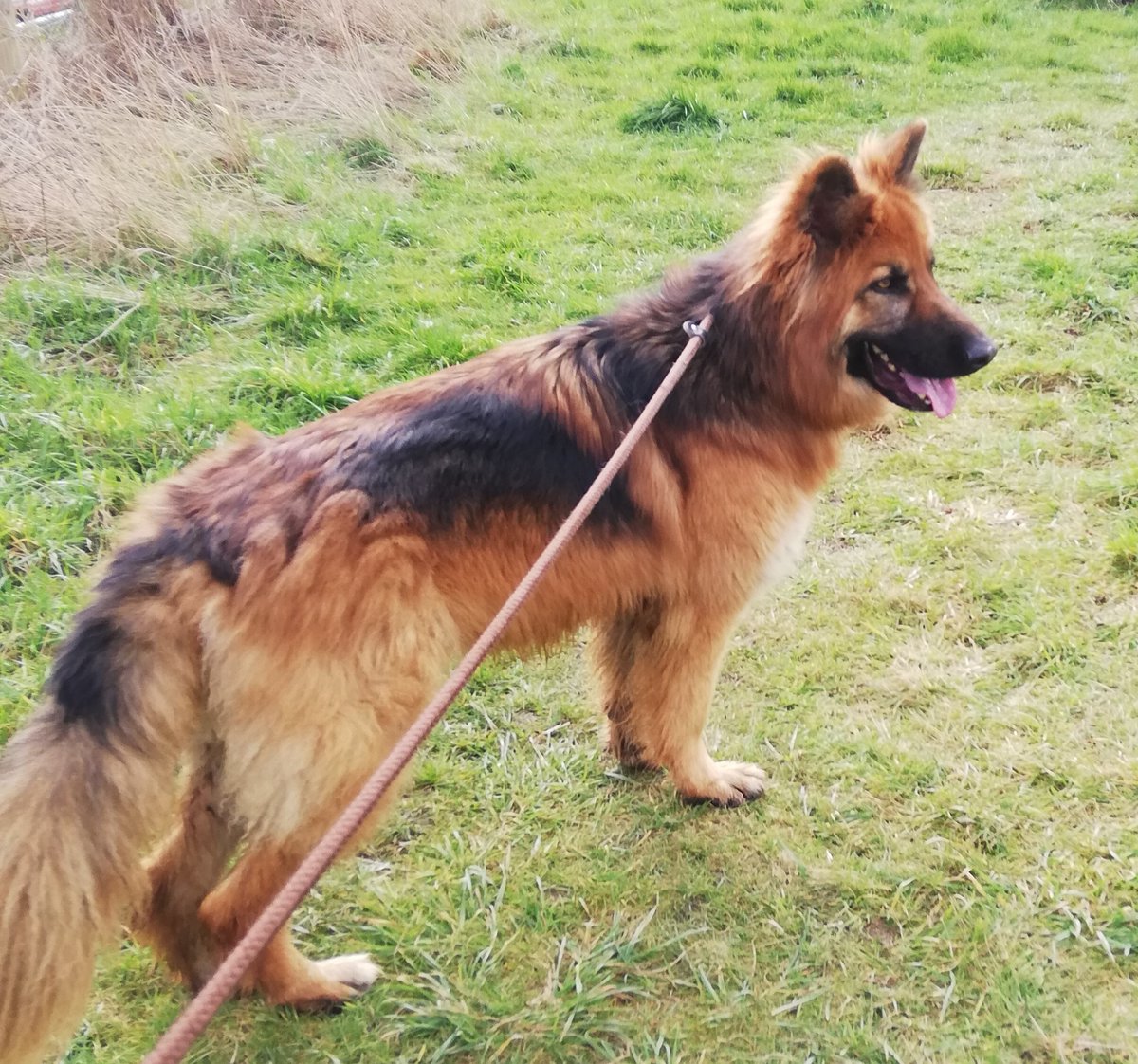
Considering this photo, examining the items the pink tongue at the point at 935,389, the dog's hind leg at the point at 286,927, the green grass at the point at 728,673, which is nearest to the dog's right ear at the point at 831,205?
the pink tongue at the point at 935,389

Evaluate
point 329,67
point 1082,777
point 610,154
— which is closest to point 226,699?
point 1082,777

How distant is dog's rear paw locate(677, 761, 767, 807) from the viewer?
9.82 feet

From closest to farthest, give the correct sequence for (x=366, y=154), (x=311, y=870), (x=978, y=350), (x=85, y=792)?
(x=311, y=870) → (x=85, y=792) → (x=978, y=350) → (x=366, y=154)

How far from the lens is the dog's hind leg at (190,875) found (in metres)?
2.35

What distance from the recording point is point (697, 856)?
2.88m

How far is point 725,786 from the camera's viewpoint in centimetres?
300

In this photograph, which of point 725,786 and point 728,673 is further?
point 728,673

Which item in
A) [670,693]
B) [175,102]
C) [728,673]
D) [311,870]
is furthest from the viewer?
[175,102]

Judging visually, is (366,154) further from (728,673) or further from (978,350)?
(978,350)

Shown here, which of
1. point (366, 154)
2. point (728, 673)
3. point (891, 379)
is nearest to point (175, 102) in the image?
point (366, 154)

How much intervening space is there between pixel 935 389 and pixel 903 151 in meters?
0.75

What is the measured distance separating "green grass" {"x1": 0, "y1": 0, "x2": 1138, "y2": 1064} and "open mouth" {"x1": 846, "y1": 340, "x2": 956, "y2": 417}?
46.0 inches

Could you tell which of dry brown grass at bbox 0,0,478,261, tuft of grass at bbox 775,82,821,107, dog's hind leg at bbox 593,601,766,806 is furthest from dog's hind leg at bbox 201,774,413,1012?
tuft of grass at bbox 775,82,821,107

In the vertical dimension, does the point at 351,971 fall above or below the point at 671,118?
below
